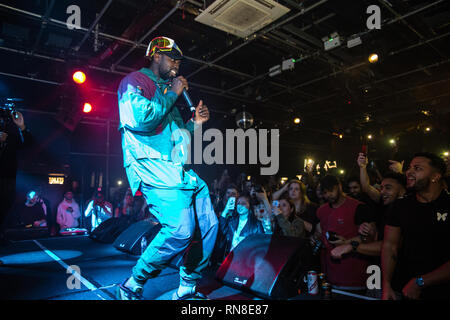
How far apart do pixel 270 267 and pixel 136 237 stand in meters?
1.84

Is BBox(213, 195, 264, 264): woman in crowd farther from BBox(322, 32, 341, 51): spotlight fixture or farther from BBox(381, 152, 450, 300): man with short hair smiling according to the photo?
BBox(322, 32, 341, 51): spotlight fixture

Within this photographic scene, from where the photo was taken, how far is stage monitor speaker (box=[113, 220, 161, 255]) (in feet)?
10.5

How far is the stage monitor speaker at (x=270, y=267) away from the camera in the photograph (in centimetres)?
212

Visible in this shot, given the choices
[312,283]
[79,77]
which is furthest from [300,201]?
[79,77]

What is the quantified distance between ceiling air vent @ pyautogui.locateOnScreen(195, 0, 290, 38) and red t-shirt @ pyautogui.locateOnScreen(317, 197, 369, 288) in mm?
2881

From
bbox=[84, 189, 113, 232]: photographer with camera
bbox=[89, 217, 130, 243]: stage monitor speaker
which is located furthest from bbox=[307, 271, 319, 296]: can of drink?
bbox=[84, 189, 113, 232]: photographer with camera

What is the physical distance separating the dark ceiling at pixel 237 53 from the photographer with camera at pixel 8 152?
2.10 metres

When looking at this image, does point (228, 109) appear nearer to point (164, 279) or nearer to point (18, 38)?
point (18, 38)

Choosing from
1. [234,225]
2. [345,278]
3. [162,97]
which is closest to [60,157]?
[234,225]

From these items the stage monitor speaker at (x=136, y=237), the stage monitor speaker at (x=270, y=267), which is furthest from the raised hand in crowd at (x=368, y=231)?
the stage monitor speaker at (x=136, y=237)

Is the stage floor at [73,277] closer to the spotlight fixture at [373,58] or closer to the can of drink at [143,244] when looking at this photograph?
the can of drink at [143,244]

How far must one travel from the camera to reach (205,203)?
203cm

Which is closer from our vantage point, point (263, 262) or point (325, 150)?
point (263, 262)
